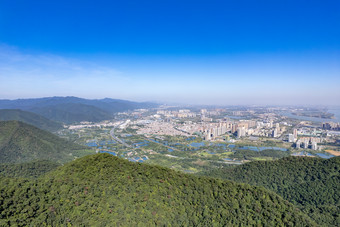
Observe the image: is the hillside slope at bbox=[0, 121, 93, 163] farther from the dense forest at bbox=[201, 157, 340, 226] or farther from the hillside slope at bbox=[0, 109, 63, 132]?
the dense forest at bbox=[201, 157, 340, 226]

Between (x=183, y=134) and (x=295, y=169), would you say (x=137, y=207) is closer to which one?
(x=295, y=169)

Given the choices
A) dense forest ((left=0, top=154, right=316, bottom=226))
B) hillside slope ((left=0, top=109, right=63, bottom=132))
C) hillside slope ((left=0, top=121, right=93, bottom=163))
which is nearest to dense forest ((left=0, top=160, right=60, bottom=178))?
dense forest ((left=0, top=154, right=316, bottom=226))

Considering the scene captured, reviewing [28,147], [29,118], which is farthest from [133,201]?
[29,118]

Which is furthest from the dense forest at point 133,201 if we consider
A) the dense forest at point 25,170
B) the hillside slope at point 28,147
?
the hillside slope at point 28,147

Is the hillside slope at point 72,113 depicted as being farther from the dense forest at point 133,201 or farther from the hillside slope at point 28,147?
the dense forest at point 133,201

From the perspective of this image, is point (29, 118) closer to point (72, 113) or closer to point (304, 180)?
point (72, 113)
